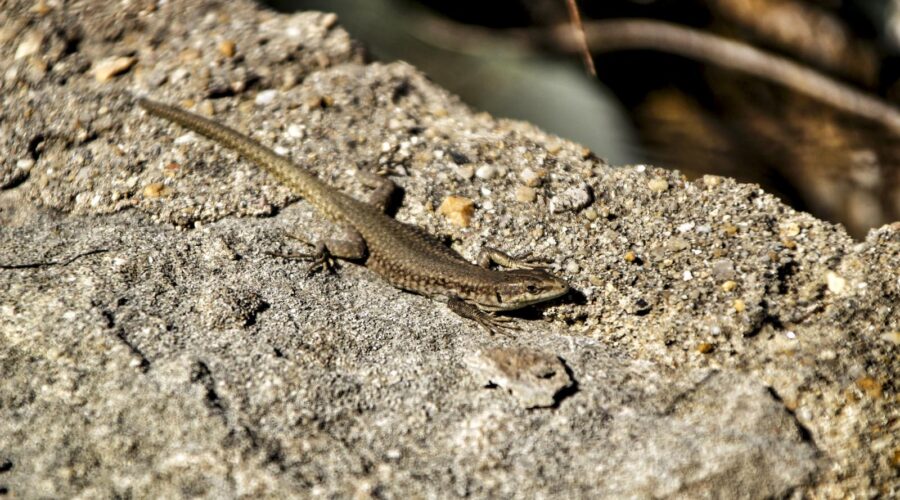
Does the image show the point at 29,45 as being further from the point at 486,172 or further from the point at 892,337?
the point at 892,337

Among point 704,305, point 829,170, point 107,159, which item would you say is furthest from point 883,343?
point 107,159

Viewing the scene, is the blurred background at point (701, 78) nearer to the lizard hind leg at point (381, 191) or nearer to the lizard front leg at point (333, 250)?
the lizard hind leg at point (381, 191)

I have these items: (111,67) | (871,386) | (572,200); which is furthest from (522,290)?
(111,67)

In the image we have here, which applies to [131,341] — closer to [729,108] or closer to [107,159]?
[107,159]

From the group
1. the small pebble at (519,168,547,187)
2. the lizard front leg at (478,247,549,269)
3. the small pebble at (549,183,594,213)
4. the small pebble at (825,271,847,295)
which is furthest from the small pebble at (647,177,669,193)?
the small pebble at (825,271,847,295)

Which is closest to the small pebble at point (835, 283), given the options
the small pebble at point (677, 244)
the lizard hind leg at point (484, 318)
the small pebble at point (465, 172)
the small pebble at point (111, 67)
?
the small pebble at point (677, 244)

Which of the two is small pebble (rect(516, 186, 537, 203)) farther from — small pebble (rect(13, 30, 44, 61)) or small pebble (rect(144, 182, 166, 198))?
small pebble (rect(13, 30, 44, 61))

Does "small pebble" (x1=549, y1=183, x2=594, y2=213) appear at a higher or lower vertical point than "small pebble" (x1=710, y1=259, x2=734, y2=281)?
lower
